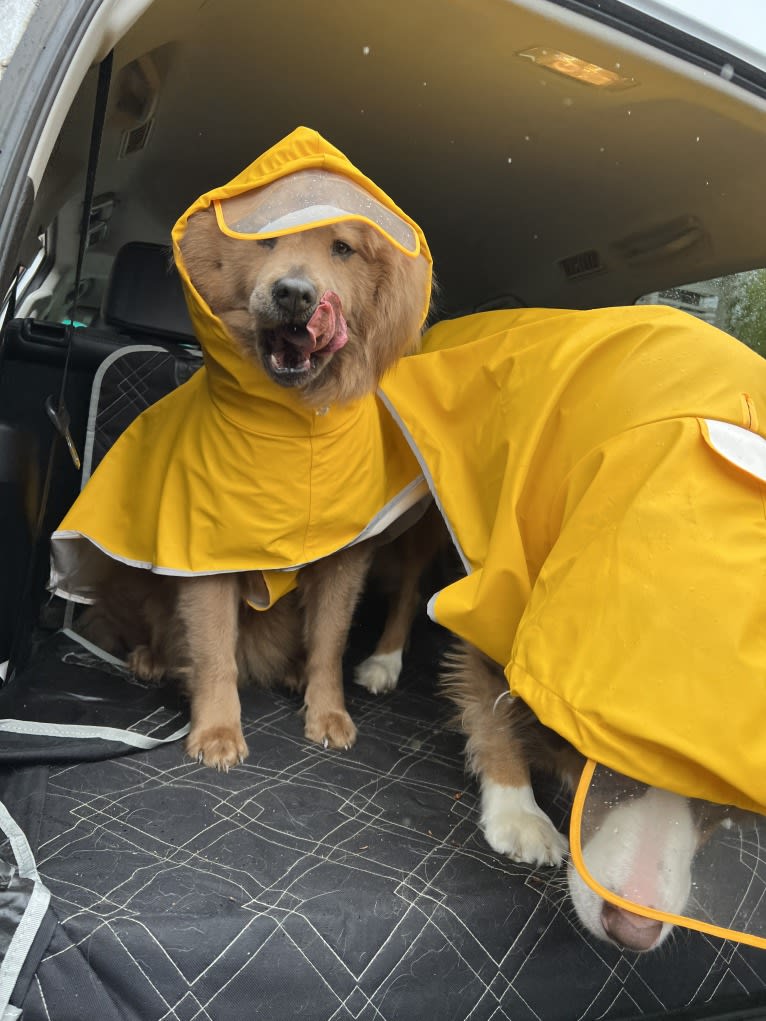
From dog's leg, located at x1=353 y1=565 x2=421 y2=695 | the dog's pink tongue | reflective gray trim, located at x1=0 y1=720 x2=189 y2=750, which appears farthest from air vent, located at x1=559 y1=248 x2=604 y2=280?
reflective gray trim, located at x1=0 y1=720 x2=189 y2=750

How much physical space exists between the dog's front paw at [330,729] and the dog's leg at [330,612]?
0.05 m

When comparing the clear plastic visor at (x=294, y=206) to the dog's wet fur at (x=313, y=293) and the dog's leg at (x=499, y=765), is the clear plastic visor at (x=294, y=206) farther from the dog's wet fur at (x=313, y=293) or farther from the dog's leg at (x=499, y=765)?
the dog's leg at (x=499, y=765)

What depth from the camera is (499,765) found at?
2.00 meters

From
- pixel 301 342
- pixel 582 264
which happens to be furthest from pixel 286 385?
pixel 582 264

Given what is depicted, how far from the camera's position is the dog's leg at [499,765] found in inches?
72.8

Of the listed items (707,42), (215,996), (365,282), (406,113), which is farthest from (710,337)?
(215,996)

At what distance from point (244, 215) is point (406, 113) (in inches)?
34.2

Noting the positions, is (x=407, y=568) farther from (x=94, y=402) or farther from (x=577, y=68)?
(x=577, y=68)

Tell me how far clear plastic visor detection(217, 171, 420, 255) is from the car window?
1.43m

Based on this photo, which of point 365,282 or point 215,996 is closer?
point 215,996

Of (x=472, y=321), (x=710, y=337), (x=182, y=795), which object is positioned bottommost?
(x=182, y=795)

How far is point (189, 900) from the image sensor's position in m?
1.50

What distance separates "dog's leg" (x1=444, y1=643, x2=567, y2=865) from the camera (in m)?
1.85

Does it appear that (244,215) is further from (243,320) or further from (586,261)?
(586,261)
